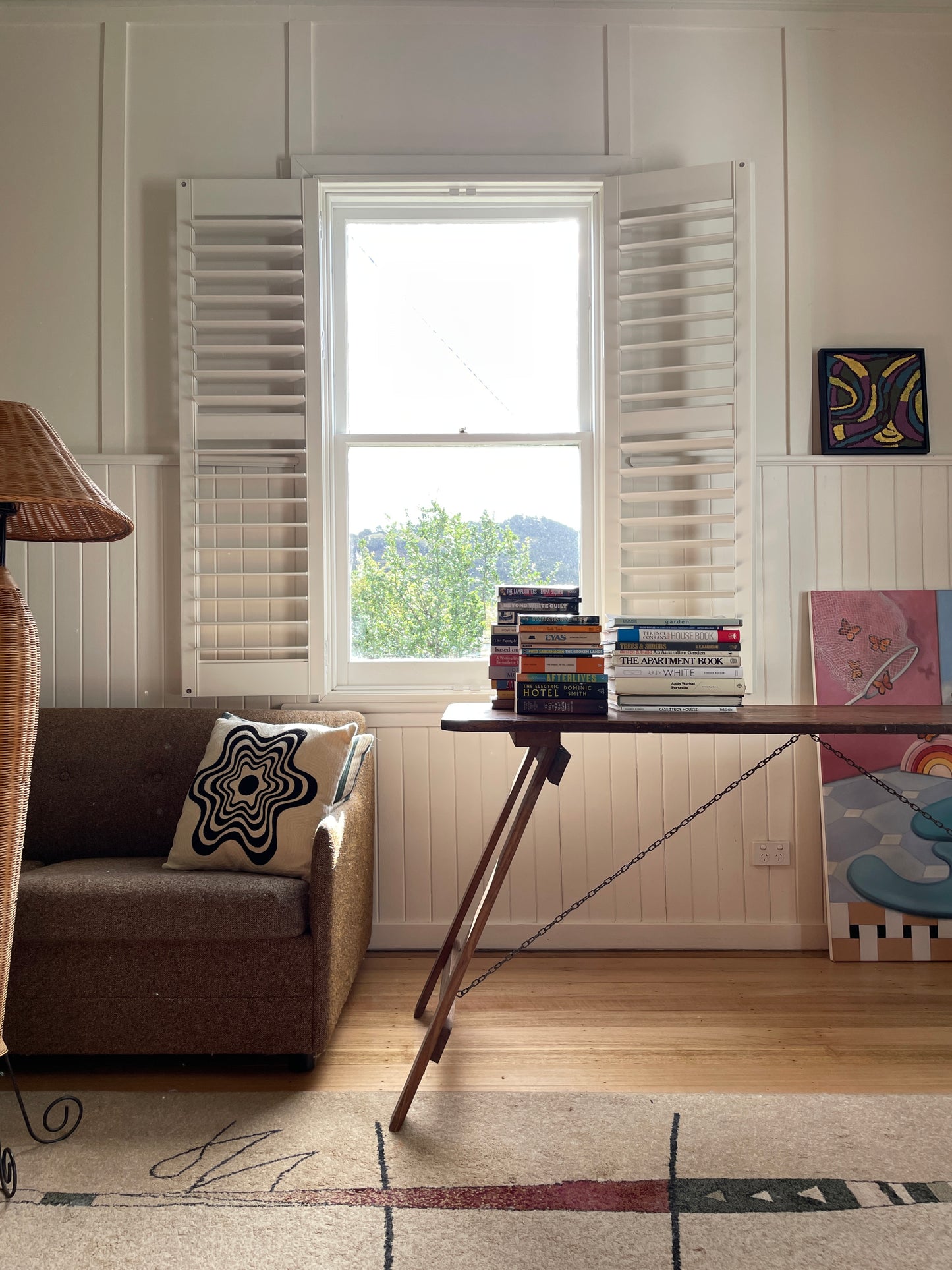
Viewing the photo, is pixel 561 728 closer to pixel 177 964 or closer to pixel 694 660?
pixel 694 660

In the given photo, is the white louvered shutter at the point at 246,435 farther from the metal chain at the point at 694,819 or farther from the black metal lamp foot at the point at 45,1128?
the black metal lamp foot at the point at 45,1128

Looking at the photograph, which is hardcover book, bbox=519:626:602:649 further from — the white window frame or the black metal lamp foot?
the black metal lamp foot

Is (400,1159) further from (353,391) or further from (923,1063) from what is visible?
(353,391)

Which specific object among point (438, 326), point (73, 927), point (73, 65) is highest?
point (73, 65)

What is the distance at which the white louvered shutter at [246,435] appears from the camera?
2738 mm

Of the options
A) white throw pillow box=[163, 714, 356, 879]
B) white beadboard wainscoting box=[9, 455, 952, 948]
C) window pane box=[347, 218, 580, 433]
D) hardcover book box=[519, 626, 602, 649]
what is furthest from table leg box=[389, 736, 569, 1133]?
window pane box=[347, 218, 580, 433]

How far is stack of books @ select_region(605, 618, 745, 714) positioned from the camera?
2.04 metres

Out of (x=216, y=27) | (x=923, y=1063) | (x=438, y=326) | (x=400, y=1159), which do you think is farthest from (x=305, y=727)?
(x=216, y=27)

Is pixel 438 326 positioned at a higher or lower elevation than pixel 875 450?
higher

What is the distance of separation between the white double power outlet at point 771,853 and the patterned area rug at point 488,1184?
3.21 feet

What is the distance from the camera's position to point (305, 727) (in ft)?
7.66

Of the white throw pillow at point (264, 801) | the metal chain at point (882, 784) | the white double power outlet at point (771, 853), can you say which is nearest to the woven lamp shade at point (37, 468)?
the white throw pillow at point (264, 801)

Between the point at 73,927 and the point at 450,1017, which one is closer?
the point at 73,927

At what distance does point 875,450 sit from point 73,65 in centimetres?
297
